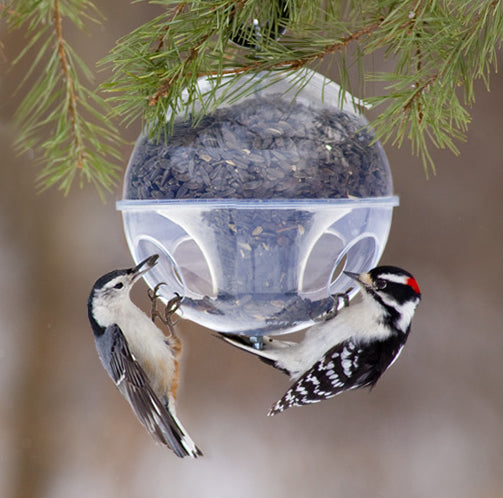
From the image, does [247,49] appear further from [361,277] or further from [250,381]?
[250,381]

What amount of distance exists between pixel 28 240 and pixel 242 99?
54.6 inches

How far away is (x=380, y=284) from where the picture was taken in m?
1.00

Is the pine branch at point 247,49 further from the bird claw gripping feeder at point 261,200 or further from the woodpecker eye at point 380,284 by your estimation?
the woodpecker eye at point 380,284

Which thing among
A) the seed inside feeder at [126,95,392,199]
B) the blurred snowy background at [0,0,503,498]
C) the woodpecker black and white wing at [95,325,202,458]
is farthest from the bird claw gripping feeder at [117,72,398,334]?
the blurred snowy background at [0,0,503,498]

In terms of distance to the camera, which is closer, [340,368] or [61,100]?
[61,100]

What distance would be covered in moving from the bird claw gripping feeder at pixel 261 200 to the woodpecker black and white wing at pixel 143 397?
0.13m

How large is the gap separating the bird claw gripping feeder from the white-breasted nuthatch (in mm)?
87

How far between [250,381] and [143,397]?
4.05 feet

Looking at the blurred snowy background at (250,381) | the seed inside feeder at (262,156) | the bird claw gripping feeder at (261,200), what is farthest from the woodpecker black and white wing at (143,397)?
the blurred snowy background at (250,381)

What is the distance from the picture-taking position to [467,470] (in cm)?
230

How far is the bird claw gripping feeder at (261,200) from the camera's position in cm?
92

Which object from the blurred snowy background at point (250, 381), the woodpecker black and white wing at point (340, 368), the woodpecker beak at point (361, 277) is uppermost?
the woodpecker beak at point (361, 277)

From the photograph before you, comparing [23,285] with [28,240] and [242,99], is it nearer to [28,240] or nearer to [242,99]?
[28,240]

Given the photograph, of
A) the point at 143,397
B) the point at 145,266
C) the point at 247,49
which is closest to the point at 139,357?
the point at 143,397
